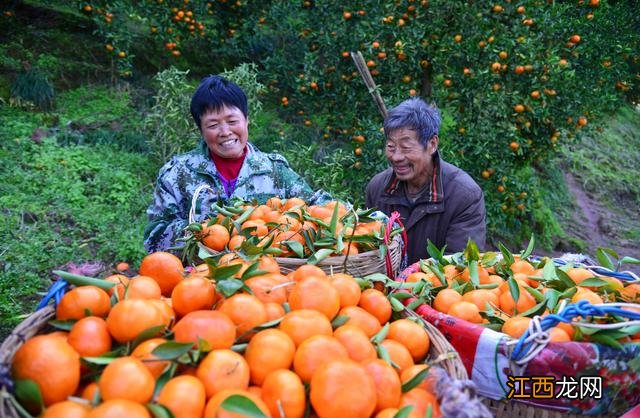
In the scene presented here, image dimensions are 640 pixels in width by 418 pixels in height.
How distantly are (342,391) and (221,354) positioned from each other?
0.95 ft

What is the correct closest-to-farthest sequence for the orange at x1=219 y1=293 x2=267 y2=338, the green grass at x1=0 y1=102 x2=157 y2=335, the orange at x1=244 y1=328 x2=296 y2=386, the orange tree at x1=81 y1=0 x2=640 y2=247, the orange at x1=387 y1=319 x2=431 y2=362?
the orange at x1=244 y1=328 x2=296 y2=386, the orange at x1=219 y1=293 x2=267 y2=338, the orange at x1=387 y1=319 x2=431 y2=362, the green grass at x1=0 y1=102 x2=157 y2=335, the orange tree at x1=81 y1=0 x2=640 y2=247

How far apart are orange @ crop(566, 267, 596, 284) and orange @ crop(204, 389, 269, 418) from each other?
1.30 m

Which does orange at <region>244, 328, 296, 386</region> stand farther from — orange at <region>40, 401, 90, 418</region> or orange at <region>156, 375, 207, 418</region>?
orange at <region>40, 401, 90, 418</region>

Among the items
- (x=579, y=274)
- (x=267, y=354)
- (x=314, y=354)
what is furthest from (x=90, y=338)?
(x=579, y=274)

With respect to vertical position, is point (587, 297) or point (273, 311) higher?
point (273, 311)

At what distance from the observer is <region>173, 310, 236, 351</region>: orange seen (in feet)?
4.02

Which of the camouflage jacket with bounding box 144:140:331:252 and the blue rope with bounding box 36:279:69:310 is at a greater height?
the camouflage jacket with bounding box 144:140:331:252

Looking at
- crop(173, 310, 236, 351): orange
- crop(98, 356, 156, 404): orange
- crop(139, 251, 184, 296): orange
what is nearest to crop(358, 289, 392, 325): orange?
crop(173, 310, 236, 351): orange

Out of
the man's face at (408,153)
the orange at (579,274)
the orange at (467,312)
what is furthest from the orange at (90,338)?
the man's face at (408,153)

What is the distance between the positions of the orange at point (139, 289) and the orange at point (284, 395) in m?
0.44

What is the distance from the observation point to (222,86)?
270 cm

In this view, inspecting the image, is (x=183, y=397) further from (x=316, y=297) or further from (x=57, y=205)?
(x=57, y=205)

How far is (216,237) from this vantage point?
6.66ft

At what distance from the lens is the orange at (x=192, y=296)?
1375 millimetres
